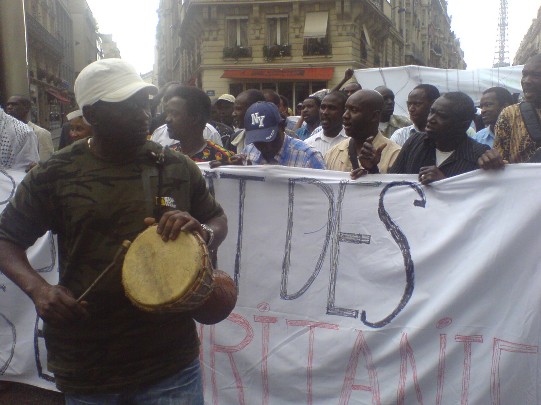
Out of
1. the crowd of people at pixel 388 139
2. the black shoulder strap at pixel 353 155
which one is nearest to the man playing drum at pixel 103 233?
the crowd of people at pixel 388 139

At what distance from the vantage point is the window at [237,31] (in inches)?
1177

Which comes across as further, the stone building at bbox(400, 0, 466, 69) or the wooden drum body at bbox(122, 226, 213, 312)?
the stone building at bbox(400, 0, 466, 69)

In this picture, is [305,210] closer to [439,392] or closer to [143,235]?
[439,392]

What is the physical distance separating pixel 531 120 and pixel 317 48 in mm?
25313

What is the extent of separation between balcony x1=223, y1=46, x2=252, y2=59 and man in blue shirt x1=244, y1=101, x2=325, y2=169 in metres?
25.6

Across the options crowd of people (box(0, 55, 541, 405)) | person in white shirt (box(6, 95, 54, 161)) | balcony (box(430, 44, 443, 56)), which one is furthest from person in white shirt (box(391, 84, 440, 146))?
balcony (box(430, 44, 443, 56))

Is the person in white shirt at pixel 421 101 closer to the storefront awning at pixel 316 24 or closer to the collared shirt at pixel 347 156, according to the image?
the collared shirt at pixel 347 156

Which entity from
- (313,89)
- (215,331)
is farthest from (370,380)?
(313,89)

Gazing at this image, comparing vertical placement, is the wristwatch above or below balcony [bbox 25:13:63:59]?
below

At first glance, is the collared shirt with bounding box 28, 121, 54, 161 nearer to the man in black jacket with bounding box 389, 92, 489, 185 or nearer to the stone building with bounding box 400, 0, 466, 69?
the man in black jacket with bounding box 389, 92, 489, 185

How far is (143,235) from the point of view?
215 centimetres

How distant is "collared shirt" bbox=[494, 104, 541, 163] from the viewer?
166 inches

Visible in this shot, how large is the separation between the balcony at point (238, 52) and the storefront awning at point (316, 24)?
2434mm

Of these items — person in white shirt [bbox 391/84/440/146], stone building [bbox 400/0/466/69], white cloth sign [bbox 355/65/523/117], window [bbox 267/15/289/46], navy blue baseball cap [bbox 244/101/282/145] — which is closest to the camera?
navy blue baseball cap [bbox 244/101/282/145]
